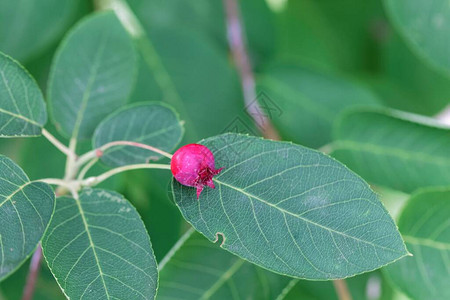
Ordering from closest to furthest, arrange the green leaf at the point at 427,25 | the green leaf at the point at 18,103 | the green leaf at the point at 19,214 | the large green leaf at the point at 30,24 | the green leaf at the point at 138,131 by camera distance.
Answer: the green leaf at the point at 19,214, the green leaf at the point at 18,103, the green leaf at the point at 138,131, the green leaf at the point at 427,25, the large green leaf at the point at 30,24

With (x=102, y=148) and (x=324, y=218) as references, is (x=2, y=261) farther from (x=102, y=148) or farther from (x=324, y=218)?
(x=324, y=218)

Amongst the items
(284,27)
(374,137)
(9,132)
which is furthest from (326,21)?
(9,132)

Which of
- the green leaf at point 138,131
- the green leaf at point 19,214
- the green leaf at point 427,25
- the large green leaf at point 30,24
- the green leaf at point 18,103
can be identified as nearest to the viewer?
the green leaf at point 19,214

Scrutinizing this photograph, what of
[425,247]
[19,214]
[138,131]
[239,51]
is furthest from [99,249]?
[239,51]

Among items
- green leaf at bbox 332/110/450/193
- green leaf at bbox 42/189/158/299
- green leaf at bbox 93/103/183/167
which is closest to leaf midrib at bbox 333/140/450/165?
green leaf at bbox 332/110/450/193

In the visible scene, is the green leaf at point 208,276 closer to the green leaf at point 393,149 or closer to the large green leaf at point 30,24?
the green leaf at point 393,149

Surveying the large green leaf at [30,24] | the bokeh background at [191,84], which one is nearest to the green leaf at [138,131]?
the bokeh background at [191,84]
